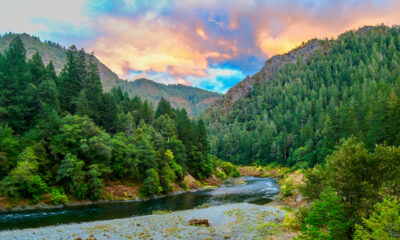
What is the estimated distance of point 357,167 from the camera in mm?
16516

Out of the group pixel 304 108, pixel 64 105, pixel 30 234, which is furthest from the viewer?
pixel 304 108

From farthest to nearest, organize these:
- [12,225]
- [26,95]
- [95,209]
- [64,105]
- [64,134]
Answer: [64,105] → [26,95] → [64,134] → [95,209] → [12,225]

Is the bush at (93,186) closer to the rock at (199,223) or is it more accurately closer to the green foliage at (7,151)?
the green foliage at (7,151)

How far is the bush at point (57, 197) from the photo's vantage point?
3794 cm

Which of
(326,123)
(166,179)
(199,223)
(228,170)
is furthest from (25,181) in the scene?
(326,123)

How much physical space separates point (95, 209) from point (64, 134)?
1680 centimetres

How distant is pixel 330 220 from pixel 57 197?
3923 cm

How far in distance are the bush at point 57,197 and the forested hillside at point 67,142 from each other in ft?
0.47

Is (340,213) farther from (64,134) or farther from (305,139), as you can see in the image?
(305,139)

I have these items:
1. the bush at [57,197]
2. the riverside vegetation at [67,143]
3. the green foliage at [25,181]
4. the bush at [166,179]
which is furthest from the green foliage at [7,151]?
the bush at [166,179]

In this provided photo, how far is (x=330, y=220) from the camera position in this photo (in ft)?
49.3

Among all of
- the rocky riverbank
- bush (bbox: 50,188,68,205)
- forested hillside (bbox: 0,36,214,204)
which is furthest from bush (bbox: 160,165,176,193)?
the rocky riverbank

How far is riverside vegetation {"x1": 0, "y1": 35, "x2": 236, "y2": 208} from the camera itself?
38.6 metres

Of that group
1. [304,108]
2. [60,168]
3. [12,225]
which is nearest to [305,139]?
[304,108]
